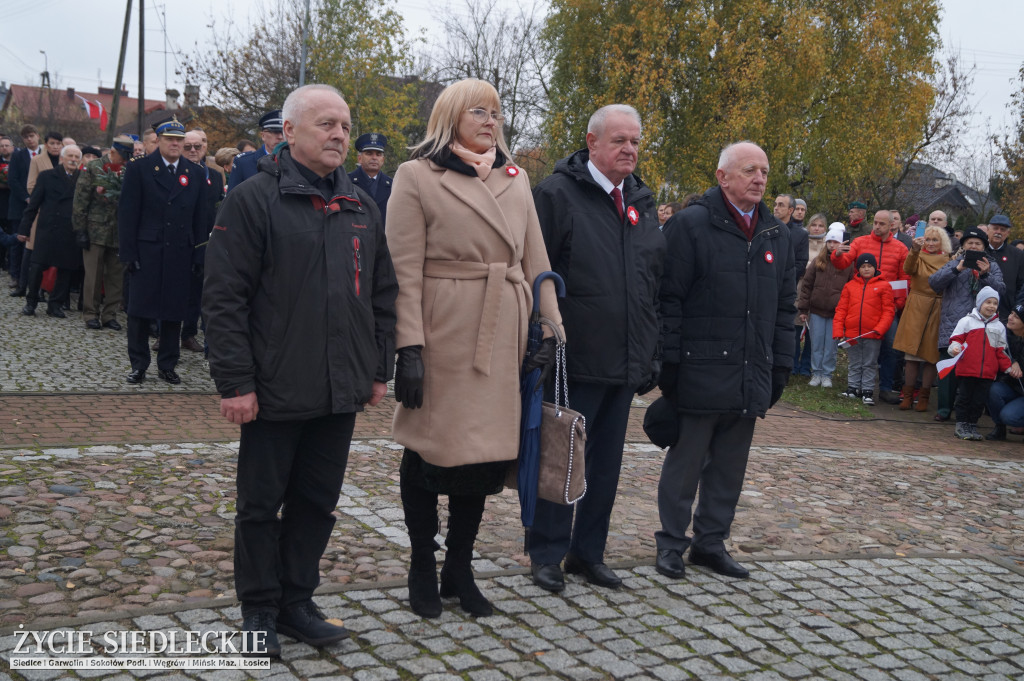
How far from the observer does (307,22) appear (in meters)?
31.1

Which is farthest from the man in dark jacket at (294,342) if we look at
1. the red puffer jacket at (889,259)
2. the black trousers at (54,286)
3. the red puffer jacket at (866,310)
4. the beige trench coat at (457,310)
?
the black trousers at (54,286)

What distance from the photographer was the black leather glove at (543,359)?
14.5 feet

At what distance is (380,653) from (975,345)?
8971 millimetres

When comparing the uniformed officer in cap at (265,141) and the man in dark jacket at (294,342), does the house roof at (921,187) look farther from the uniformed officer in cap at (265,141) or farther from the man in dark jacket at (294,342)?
the man in dark jacket at (294,342)

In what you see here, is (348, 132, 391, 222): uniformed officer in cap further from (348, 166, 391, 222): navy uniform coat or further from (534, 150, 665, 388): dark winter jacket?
(534, 150, 665, 388): dark winter jacket

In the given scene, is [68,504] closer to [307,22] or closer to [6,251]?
[6,251]

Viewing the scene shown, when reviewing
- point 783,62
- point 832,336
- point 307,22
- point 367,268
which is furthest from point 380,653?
point 307,22

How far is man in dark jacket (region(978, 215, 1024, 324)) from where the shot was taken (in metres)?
11.9

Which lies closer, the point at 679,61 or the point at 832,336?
the point at 832,336

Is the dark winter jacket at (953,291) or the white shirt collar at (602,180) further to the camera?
the dark winter jacket at (953,291)

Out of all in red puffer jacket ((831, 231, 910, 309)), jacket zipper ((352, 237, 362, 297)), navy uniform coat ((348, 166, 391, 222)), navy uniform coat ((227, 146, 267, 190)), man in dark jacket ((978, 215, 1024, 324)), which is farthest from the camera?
red puffer jacket ((831, 231, 910, 309))

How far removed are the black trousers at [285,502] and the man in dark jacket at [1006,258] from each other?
997 cm

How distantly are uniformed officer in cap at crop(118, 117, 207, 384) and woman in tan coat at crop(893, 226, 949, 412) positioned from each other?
815cm

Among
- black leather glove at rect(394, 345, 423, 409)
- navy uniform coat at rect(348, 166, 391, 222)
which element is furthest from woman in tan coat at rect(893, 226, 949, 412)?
black leather glove at rect(394, 345, 423, 409)
